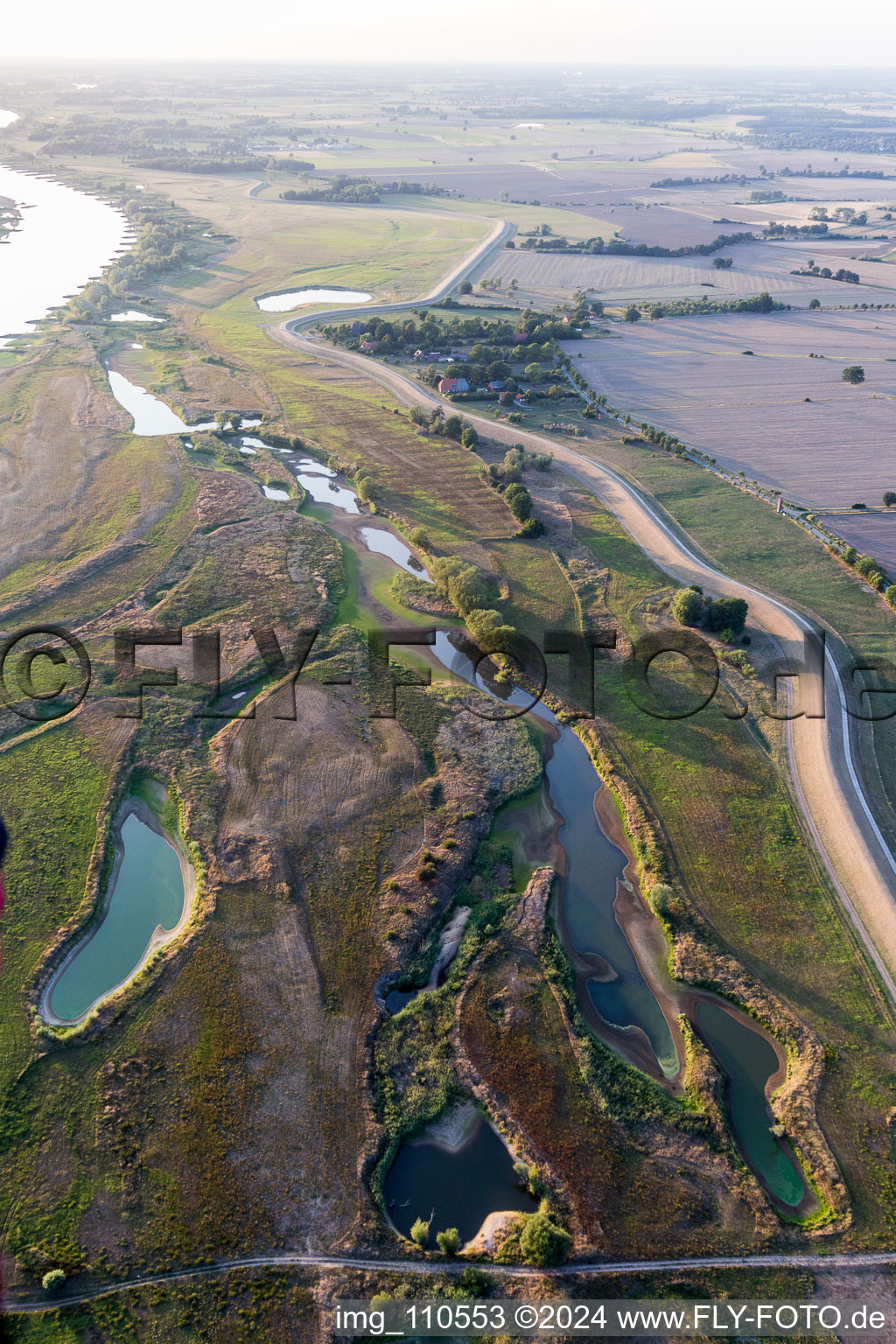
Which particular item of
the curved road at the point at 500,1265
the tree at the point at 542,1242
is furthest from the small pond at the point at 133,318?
the tree at the point at 542,1242

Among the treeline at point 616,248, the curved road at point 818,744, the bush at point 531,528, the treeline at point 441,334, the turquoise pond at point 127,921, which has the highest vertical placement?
the treeline at point 616,248

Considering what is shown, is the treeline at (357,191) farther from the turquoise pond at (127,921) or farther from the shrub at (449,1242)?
the shrub at (449,1242)

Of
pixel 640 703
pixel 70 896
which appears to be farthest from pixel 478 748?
pixel 70 896

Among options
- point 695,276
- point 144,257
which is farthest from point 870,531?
point 144,257

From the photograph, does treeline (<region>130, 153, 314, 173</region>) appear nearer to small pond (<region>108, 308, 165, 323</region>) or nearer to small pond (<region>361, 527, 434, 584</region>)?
small pond (<region>108, 308, 165, 323</region>)

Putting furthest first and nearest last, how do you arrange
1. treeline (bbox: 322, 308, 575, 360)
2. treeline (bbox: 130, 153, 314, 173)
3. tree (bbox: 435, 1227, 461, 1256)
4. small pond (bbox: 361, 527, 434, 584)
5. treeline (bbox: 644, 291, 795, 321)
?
A: treeline (bbox: 130, 153, 314, 173), treeline (bbox: 644, 291, 795, 321), treeline (bbox: 322, 308, 575, 360), small pond (bbox: 361, 527, 434, 584), tree (bbox: 435, 1227, 461, 1256)

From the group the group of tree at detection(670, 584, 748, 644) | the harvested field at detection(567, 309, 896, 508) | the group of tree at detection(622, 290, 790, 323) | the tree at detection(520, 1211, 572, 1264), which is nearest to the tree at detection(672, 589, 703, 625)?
the group of tree at detection(670, 584, 748, 644)
